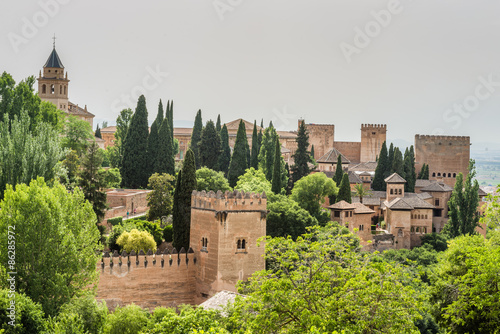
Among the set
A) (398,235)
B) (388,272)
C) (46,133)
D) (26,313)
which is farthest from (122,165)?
(388,272)

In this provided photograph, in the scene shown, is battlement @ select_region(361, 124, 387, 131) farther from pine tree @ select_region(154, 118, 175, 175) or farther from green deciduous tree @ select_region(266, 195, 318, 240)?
green deciduous tree @ select_region(266, 195, 318, 240)

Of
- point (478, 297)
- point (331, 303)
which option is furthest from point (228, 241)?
point (478, 297)

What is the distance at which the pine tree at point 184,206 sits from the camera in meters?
35.7

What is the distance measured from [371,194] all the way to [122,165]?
23496mm

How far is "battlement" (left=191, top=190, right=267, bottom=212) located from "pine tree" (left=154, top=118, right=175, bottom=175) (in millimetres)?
20469

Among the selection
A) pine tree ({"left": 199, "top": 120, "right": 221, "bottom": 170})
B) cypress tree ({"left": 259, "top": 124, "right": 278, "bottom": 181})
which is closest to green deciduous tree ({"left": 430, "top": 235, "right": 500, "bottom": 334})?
cypress tree ({"left": 259, "top": 124, "right": 278, "bottom": 181})

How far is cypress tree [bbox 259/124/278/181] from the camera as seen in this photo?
57675 mm

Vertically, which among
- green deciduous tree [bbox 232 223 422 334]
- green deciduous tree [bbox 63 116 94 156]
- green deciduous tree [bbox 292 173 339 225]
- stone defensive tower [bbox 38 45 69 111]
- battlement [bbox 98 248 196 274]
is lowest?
battlement [bbox 98 248 196 274]

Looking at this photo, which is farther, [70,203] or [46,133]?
[46,133]

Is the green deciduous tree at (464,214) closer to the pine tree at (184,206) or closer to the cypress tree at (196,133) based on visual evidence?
the cypress tree at (196,133)

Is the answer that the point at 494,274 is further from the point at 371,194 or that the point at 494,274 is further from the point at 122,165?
the point at 371,194

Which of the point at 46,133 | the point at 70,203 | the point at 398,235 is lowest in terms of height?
the point at 398,235

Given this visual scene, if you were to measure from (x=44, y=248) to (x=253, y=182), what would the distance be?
2852 centimetres

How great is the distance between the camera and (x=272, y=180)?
53.1 meters
